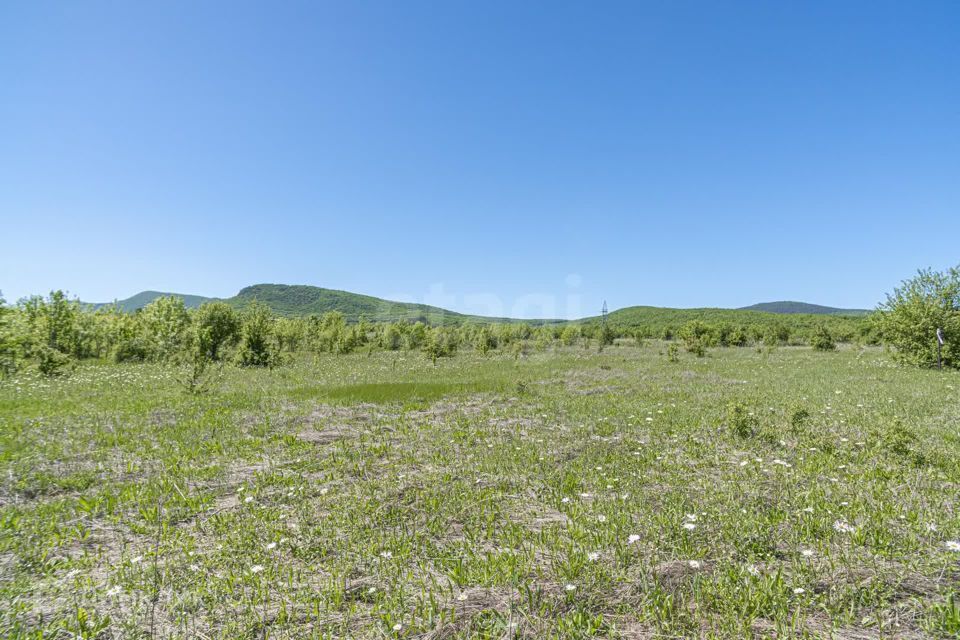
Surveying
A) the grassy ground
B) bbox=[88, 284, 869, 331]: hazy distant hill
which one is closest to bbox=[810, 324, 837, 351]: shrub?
the grassy ground

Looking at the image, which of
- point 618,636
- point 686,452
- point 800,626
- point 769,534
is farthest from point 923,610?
point 686,452

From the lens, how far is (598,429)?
10172 mm

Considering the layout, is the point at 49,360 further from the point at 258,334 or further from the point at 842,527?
the point at 842,527

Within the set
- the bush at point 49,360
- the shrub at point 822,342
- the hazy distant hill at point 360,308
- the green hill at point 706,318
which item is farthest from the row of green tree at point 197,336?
the hazy distant hill at point 360,308

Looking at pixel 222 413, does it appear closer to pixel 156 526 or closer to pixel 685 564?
pixel 156 526

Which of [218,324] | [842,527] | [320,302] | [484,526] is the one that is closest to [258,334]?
[218,324]

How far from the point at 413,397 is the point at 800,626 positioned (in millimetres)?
13392

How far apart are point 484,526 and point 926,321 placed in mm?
33423

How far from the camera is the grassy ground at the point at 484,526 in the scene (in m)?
3.48

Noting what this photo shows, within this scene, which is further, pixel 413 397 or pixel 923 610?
pixel 413 397

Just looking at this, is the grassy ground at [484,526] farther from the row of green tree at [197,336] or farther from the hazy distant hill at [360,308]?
the hazy distant hill at [360,308]

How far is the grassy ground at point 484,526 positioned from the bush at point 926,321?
1926 centimetres

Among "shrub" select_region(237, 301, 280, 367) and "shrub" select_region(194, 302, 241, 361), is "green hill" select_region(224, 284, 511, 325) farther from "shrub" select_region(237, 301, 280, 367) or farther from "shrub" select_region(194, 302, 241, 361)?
"shrub" select_region(237, 301, 280, 367)

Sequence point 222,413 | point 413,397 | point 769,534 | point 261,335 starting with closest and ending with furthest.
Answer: point 769,534 < point 222,413 < point 413,397 < point 261,335
